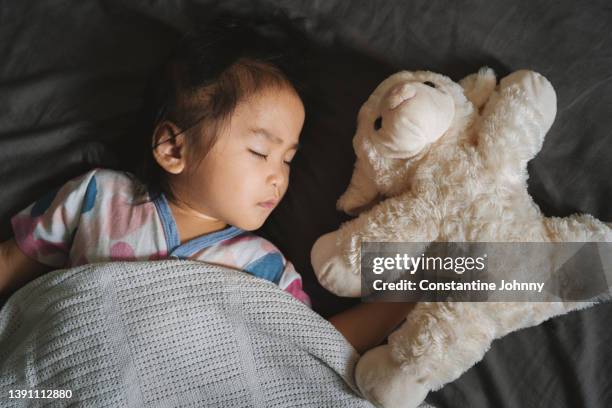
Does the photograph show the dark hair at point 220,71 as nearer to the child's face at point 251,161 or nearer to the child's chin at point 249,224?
the child's face at point 251,161

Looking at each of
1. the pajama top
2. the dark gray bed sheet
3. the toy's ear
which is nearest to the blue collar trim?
the pajama top

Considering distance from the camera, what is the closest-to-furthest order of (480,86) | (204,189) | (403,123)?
(403,123) → (480,86) → (204,189)

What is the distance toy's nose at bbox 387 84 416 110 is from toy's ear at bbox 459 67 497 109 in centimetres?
15

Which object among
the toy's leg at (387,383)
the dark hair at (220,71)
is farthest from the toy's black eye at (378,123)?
the toy's leg at (387,383)

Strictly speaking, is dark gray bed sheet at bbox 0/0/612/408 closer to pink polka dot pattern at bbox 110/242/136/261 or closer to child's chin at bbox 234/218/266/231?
child's chin at bbox 234/218/266/231

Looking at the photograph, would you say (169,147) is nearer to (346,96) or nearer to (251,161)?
(251,161)

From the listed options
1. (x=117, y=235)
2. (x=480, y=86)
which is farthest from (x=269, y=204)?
(x=480, y=86)

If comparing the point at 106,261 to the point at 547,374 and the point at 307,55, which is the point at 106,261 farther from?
the point at 547,374

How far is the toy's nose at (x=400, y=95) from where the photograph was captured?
726 millimetres

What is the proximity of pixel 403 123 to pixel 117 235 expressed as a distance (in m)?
0.57

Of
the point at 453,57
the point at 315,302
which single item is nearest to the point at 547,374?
the point at 315,302

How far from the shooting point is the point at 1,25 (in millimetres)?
1062

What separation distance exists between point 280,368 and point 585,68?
72 centimetres

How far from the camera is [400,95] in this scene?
73 centimetres
